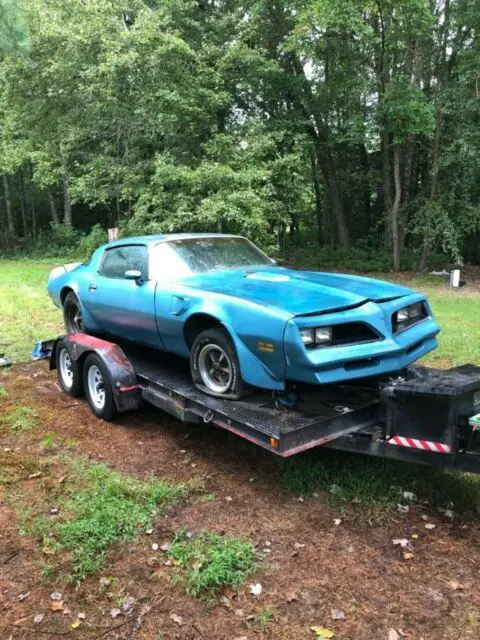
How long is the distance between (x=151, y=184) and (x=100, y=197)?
2.94 m

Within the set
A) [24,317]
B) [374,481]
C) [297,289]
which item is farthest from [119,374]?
[24,317]

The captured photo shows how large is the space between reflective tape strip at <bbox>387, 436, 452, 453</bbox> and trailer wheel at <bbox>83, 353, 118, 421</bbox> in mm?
2714

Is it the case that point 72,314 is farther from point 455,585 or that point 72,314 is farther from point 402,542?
point 455,585

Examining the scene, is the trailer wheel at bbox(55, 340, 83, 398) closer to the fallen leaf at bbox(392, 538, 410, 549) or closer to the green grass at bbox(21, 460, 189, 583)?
the green grass at bbox(21, 460, 189, 583)

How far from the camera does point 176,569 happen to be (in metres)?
3.15

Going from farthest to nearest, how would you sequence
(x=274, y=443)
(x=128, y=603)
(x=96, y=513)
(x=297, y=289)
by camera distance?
(x=297, y=289) < (x=96, y=513) < (x=274, y=443) < (x=128, y=603)

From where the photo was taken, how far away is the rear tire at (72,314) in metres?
Answer: 6.95

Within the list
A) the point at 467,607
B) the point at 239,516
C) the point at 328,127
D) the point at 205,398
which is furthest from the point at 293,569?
the point at 328,127

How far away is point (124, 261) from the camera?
5902 millimetres

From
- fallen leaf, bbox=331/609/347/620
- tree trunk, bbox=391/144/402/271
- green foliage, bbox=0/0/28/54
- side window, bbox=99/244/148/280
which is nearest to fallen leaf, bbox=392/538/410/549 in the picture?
fallen leaf, bbox=331/609/347/620

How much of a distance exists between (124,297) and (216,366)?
1555 mm

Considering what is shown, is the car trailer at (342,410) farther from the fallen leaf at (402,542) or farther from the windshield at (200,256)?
the windshield at (200,256)

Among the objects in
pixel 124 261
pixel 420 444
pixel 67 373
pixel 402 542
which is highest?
pixel 124 261

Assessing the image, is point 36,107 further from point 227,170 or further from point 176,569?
point 176,569
